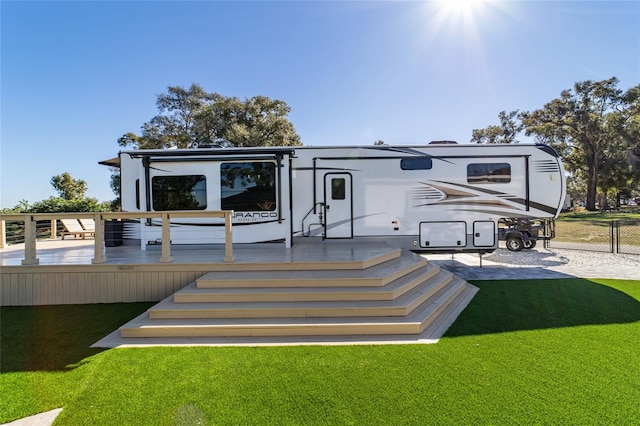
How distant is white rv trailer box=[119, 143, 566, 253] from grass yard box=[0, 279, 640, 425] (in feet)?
10.4

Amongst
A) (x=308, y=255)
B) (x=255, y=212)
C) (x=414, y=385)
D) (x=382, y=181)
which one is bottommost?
(x=414, y=385)

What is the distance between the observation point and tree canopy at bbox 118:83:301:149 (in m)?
19.3

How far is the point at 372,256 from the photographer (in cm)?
561

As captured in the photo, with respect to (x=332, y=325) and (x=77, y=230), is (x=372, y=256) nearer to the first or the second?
(x=332, y=325)

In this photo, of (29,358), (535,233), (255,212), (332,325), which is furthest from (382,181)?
(29,358)

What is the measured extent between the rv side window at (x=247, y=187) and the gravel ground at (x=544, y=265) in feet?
16.4

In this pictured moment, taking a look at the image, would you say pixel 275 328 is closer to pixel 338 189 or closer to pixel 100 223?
pixel 100 223

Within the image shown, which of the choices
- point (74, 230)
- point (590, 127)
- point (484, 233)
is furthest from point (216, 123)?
point (590, 127)

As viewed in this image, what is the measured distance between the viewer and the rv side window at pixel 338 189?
7422mm

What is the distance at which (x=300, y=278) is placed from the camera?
4.80 m

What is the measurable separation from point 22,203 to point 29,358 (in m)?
16.3

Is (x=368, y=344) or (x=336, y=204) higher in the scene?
(x=336, y=204)

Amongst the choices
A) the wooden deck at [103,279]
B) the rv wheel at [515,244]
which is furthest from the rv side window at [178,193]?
the rv wheel at [515,244]

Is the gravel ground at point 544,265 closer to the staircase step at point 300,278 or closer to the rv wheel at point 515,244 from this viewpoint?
the rv wheel at point 515,244
